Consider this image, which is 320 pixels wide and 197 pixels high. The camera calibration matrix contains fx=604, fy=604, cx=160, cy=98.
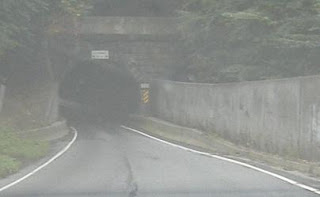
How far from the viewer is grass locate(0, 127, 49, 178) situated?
51.3 ft

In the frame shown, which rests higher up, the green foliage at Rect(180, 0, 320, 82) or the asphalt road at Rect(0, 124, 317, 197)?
the green foliage at Rect(180, 0, 320, 82)

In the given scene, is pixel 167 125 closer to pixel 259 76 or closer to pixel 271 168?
pixel 259 76

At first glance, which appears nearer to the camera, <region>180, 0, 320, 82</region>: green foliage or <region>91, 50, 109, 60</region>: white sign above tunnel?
<region>180, 0, 320, 82</region>: green foliage

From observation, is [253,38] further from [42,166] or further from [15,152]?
[42,166]

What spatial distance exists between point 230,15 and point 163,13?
1599cm

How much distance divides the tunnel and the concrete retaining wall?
16.8 metres

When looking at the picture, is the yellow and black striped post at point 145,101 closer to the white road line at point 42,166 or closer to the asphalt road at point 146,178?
the white road line at point 42,166

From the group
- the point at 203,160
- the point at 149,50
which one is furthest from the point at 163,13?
the point at 203,160

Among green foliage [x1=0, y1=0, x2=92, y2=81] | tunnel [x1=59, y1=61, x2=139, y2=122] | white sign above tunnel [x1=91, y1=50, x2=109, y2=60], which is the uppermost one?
green foliage [x1=0, y1=0, x2=92, y2=81]

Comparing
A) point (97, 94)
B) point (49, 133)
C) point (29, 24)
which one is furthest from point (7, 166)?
point (97, 94)

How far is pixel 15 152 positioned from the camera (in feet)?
61.8

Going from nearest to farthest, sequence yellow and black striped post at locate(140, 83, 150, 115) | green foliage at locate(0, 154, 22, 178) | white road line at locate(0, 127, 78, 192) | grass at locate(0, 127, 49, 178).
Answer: white road line at locate(0, 127, 78, 192) < green foliage at locate(0, 154, 22, 178) < grass at locate(0, 127, 49, 178) < yellow and black striped post at locate(140, 83, 150, 115)

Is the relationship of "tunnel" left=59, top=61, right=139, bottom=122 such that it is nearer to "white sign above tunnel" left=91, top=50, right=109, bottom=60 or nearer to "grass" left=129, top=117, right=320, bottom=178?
"white sign above tunnel" left=91, top=50, right=109, bottom=60

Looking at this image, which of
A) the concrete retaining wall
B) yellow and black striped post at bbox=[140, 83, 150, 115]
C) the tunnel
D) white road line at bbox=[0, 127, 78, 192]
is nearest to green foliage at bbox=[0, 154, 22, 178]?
white road line at bbox=[0, 127, 78, 192]
